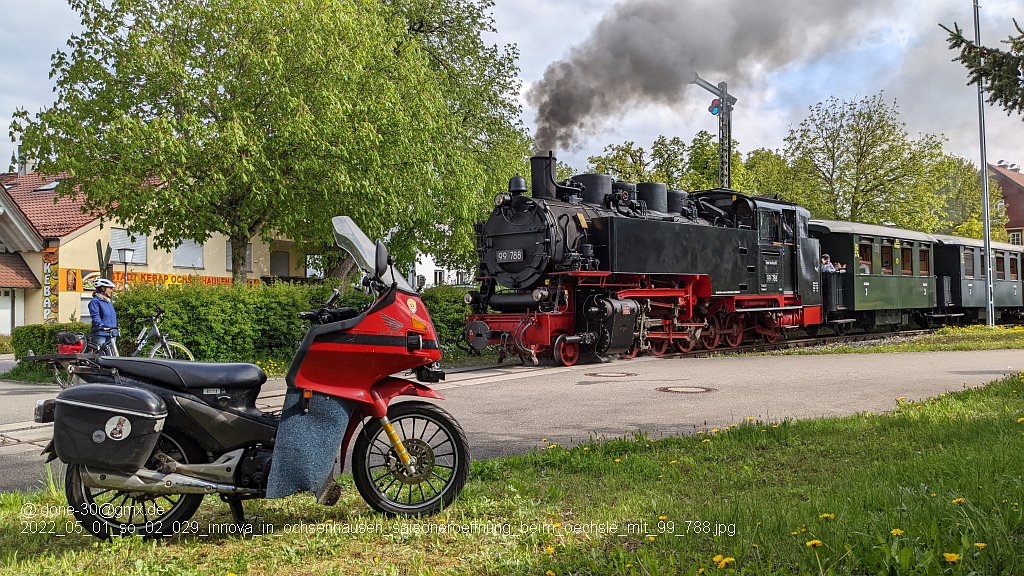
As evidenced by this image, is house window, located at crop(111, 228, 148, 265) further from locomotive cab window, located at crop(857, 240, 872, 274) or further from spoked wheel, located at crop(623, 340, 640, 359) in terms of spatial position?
locomotive cab window, located at crop(857, 240, 872, 274)

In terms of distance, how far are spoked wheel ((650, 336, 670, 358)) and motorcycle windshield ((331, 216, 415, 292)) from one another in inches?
482

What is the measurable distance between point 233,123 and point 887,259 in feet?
57.0

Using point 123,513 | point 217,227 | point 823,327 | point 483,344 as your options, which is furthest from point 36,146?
point 823,327

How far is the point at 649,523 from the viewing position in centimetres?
402

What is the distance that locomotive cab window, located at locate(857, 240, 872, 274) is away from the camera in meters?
20.8

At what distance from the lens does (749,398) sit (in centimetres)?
950

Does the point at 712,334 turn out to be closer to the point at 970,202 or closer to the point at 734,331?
the point at 734,331

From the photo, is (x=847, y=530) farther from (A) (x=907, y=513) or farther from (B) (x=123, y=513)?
(B) (x=123, y=513)

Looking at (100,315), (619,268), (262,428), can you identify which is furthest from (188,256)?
(262,428)

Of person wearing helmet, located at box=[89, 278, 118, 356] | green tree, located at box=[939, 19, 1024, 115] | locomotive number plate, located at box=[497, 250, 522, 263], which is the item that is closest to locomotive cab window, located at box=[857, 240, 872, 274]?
locomotive number plate, located at box=[497, 250, 522, 263]

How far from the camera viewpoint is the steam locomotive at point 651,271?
14.5m

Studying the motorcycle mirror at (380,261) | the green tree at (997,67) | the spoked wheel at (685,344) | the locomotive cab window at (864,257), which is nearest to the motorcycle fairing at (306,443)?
the motorcycle mirror at (380,261)

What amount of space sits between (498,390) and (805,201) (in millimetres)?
29815

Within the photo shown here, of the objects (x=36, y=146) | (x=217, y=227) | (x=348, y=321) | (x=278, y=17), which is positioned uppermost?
(x=278, y=17)
